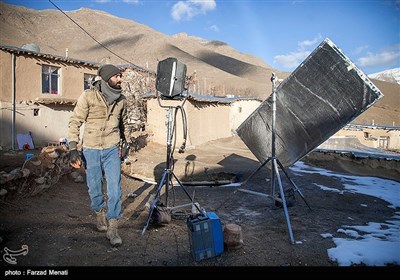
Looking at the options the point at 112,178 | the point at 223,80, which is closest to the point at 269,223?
the point at 112,178

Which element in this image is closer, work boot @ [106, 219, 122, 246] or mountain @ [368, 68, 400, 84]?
work boot @ [106, 219, 122, 246]

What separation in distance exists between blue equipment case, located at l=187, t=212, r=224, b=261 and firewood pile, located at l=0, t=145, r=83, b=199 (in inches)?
115

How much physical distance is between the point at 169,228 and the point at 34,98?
15.2 m

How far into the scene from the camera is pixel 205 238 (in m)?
2.92

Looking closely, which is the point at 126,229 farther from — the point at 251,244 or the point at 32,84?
the point at 32,84

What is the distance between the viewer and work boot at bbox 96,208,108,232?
11.8ft

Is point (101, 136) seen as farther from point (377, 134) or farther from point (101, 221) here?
point (377, 134)

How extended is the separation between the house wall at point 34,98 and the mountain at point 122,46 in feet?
119


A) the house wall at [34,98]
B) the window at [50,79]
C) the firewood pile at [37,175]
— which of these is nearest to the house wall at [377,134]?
the house wall at [34,98]

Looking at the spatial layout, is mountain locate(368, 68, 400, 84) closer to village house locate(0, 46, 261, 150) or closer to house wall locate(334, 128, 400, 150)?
house wall locate(334, 128, 400, 150)

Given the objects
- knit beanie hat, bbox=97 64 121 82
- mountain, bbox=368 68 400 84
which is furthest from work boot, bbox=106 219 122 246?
mountain, bbox=368 68 400 84

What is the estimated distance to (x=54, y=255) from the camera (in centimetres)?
289

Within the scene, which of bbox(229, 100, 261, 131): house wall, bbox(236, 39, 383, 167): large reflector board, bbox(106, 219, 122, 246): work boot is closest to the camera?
bbox(106, 219, 122, 246): work boot
